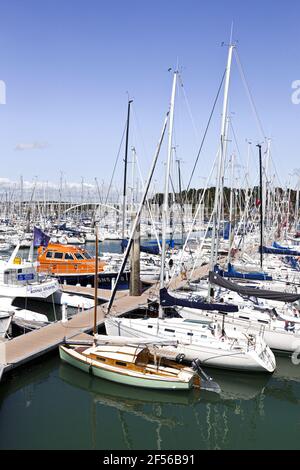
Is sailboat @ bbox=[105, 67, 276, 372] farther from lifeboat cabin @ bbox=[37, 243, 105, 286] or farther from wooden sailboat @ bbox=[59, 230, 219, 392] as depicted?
lifeboat cabin @ bbox=[37, 243, 105, 286]

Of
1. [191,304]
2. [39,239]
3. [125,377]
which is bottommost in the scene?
[125,377]

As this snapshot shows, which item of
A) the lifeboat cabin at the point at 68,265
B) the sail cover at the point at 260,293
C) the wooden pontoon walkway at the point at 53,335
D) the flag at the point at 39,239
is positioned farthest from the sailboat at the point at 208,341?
the flag at the point at 39,239

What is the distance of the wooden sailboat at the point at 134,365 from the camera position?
1550 cm

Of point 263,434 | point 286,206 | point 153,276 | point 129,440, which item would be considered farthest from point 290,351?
point 286,206

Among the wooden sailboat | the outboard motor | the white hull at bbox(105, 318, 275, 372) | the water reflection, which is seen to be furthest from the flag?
the outboard motor

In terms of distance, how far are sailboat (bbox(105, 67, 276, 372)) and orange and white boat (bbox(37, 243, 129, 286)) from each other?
37.4ft

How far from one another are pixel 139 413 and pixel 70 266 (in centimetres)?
1728

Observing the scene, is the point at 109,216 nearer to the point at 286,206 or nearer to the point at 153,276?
the point at 286,206

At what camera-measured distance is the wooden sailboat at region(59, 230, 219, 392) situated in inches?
610

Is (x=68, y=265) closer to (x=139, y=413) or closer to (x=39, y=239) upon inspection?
(x=39, y=239)

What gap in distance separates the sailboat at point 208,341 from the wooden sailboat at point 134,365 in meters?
0.80

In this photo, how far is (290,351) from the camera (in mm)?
19203

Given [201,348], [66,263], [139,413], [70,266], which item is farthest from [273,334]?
[66,263]

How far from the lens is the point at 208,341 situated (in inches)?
693
